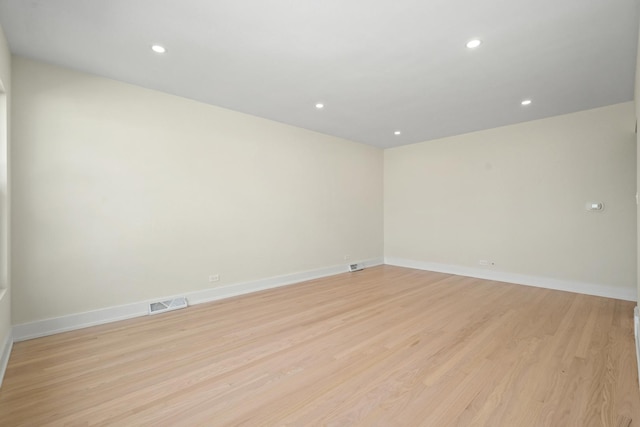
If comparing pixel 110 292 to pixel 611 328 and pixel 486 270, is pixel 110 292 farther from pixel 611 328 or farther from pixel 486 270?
pixel 486 270

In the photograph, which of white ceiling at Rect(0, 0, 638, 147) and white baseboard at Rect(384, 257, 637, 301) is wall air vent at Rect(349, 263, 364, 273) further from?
white ceiling at Rect(0, 0, 638, 147)

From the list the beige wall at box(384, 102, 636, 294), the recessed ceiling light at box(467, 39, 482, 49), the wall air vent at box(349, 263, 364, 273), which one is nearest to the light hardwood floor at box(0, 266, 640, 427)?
the beige wall at box(384, 102, 636, 294)

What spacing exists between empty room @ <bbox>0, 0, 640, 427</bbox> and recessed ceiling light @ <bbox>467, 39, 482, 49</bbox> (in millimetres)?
16

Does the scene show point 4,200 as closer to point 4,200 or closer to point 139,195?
point 4,200

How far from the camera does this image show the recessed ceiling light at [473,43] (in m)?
2.56

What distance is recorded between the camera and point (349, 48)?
2.69 m

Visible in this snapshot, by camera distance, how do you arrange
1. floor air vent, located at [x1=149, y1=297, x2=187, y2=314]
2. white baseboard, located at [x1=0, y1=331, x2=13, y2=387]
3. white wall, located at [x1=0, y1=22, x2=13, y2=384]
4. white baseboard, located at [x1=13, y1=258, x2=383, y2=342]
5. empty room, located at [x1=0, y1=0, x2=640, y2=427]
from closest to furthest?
empty room, located at [x1=0, y1=0, x2=640, y2=427]
white baseboard, located at [x1=0, y1=331, x2=13, y2=387]
white wall, located at [x1=0, y1=22, x2=13, y2=384]
white baseboard, located at [x1=13, y1=258, x2=383, y2=342]
floor air vent, located at [x1=149, y1=297, x2=187, y2=314]

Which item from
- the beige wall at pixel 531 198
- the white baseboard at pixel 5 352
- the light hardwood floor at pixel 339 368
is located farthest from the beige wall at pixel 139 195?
the beige wall at pixel 531 198

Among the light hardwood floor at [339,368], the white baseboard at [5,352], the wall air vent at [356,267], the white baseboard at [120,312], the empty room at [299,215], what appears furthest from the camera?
the wall air vent at [356,267]

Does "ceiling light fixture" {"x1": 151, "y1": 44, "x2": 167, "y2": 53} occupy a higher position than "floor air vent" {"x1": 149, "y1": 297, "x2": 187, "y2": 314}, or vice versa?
"ceiling light fixture" {"x1": 151, "y1": 44, "x2": 167, "y2": 53}

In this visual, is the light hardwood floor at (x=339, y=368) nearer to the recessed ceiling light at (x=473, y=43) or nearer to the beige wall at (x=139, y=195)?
the beige wall at (x=139, y=195)

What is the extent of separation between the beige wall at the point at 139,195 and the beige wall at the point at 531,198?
2.49 meters

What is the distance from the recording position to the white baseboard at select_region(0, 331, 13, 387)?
2.27m

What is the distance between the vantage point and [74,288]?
123 inches
